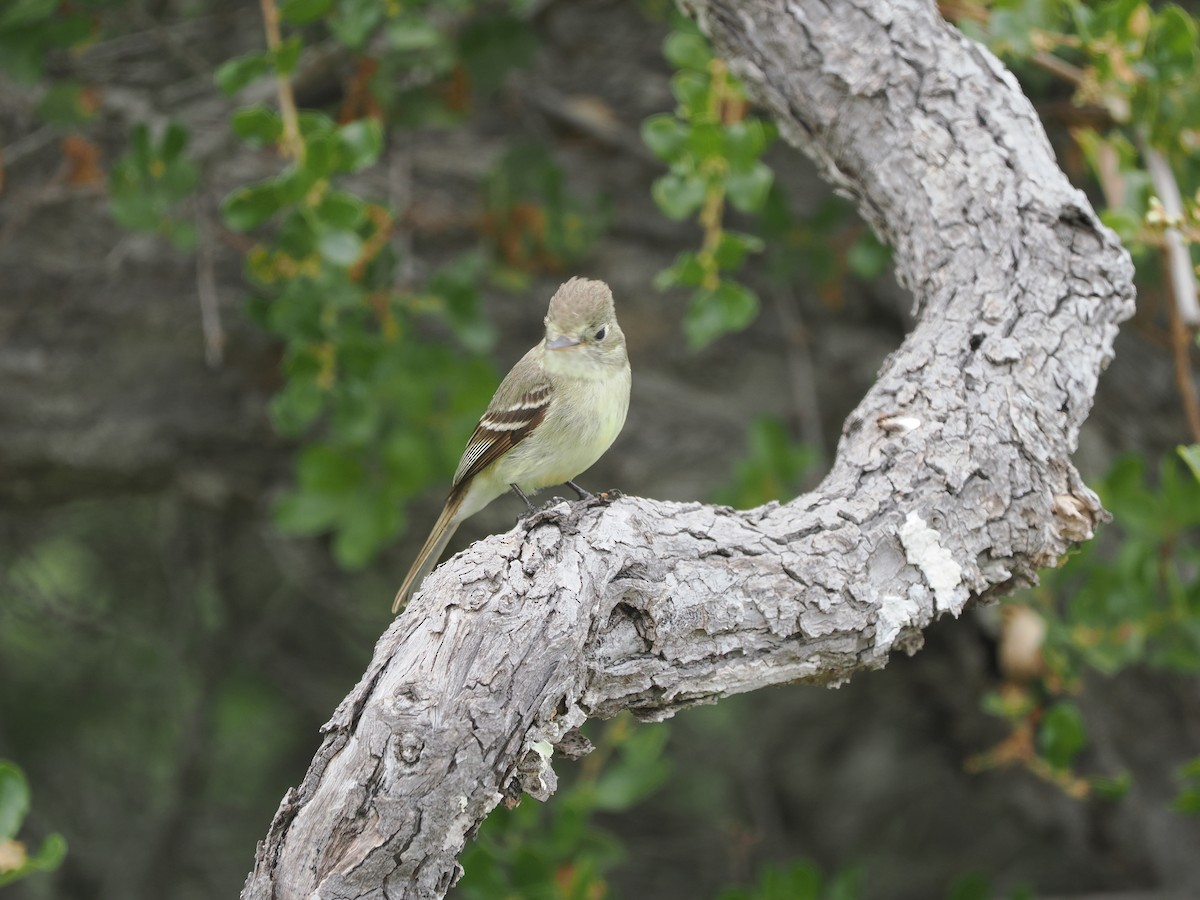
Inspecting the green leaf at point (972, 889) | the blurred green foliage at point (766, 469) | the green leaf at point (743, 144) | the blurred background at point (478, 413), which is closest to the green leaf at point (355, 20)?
the blurred background at point (478, 413)

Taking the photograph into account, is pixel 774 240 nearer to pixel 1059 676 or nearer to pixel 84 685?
pixel 1059 676

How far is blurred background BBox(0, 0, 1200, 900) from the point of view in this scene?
12.7 feet

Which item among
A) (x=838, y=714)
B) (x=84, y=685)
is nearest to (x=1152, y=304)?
(x=838, y=714)

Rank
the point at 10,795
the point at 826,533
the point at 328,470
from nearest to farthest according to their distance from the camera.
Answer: the point at 826,533, the point at 10,795, the point at 328,470

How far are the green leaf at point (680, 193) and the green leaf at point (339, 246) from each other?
87cm

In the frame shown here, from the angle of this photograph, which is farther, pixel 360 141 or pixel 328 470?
pixel 328 470

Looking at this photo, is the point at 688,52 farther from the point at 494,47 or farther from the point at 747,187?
the point at 494,47

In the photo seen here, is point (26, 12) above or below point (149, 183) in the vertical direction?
above

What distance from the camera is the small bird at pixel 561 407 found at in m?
3.66

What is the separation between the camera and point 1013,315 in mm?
2916

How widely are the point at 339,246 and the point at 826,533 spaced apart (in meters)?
1.79

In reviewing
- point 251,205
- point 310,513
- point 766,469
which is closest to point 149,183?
point 251,205

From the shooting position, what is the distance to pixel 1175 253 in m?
3.57

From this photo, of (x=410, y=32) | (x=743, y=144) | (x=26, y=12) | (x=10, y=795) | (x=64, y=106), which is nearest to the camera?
(x=10, y=795)
